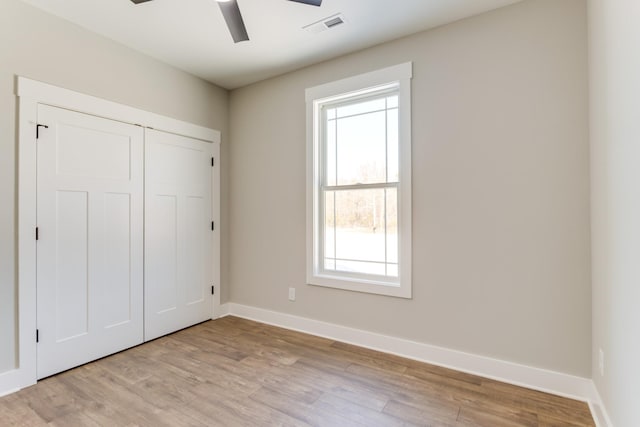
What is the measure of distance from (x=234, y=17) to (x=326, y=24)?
95 centimetres

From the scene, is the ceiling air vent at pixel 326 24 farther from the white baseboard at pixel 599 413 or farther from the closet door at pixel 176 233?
the white baseboard at pixel 599 413

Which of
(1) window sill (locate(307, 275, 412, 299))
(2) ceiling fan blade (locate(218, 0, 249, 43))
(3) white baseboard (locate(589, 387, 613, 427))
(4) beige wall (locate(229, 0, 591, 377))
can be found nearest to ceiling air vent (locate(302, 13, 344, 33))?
(4) beige wall (locate(229, 0, 591, 377))

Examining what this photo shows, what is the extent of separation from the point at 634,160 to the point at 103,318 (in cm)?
360

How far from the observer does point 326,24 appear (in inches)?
99.1

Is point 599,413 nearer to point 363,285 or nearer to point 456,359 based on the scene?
point 456,359

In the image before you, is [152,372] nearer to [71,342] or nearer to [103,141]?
[71,342]

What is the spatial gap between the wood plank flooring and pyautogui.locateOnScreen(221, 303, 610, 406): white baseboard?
0.24ft

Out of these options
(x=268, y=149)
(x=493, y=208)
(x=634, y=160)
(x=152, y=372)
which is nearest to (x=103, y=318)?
(x=152, y=372)

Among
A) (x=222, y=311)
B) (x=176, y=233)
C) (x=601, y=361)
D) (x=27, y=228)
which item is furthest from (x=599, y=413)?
(x=27, y=228)

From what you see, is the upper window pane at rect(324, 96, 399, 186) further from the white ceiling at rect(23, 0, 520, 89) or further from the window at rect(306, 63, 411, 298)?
the white ceiling at rect(23, 0, 520, 89)

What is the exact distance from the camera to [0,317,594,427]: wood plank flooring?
187 cm

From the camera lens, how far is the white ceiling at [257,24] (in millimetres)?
2285

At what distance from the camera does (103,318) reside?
267 centimetres

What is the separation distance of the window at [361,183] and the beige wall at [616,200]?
3.92ft
